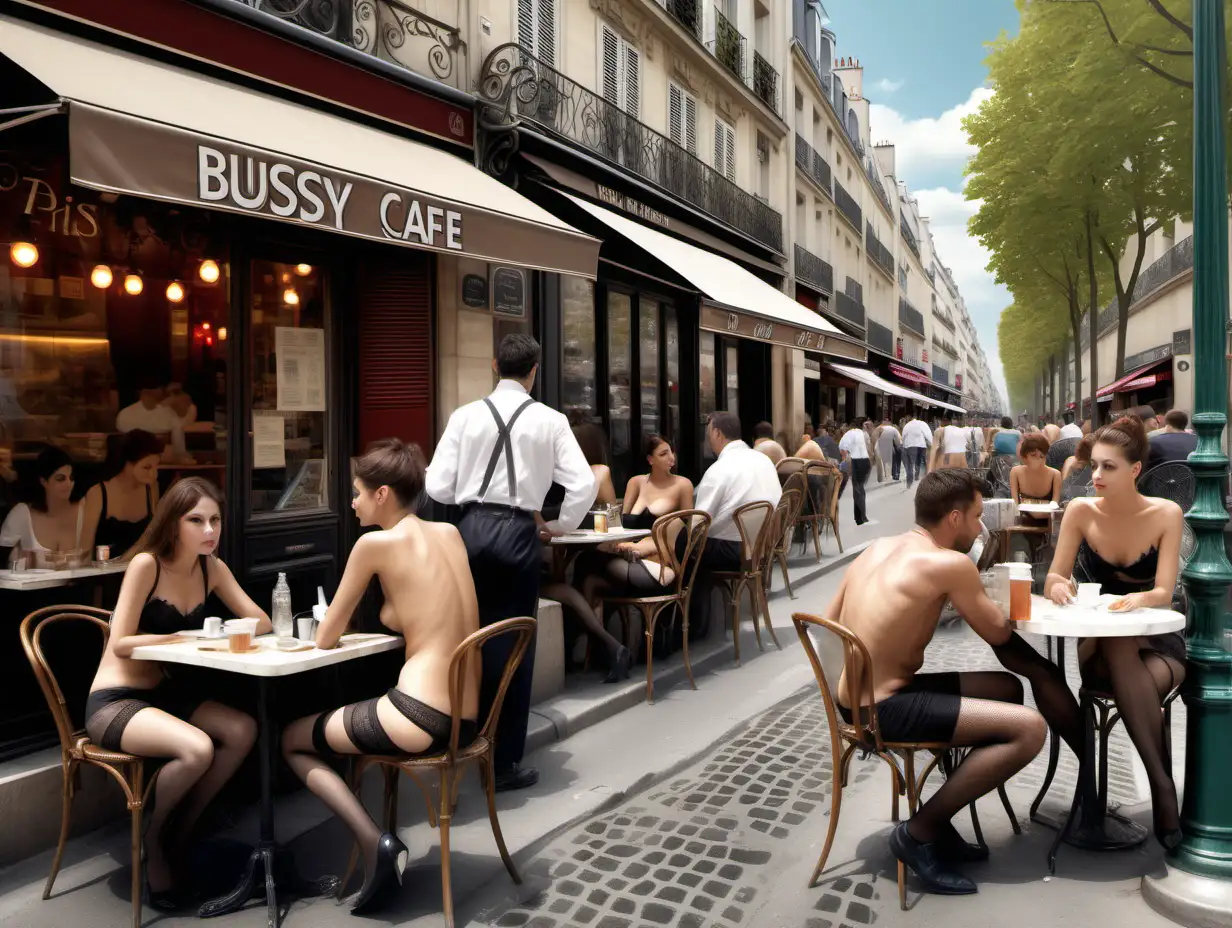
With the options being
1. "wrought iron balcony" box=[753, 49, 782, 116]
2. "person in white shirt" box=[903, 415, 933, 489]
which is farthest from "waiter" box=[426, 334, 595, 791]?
"person in white shirt" box=[903, 415, 933, 489]

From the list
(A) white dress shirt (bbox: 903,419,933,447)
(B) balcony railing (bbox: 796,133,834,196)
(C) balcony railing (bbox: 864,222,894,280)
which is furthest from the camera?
(C) balcony railing (bbox: 864,222,894,280)

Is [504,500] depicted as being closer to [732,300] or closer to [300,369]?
[300,369]

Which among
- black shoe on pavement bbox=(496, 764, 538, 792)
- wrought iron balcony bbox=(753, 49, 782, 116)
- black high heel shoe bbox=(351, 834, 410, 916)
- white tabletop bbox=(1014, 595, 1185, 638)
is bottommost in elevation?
black shoe on pavement bbox=(496, 764, 538, 792)

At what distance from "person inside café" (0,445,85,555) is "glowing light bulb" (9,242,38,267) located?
0.95m

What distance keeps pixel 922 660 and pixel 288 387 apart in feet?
14.6

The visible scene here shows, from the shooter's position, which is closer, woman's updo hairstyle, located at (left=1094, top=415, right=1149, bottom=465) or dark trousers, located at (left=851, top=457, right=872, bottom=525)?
woman's updo hairstyle, located at (left=1094, top=415, right=1149, bottom=465)

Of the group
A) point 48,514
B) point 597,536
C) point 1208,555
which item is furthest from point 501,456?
point 1208,555

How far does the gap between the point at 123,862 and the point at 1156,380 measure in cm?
3378

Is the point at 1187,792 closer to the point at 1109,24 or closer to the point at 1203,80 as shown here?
the point at 1203,80

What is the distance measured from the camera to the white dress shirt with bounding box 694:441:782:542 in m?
7.42

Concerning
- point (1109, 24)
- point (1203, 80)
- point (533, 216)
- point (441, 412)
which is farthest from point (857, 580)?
point (1109, 24)

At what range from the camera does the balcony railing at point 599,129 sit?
28.0 ft

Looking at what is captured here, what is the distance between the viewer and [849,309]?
2855 centimetres

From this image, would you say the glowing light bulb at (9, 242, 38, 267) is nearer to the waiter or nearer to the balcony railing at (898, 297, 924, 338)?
the waiter
